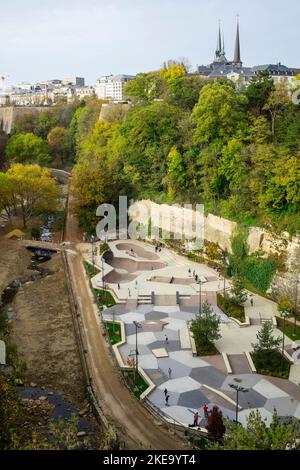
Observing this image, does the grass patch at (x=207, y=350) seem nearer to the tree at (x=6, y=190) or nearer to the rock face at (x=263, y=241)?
the rock face at (x=263, y=241)

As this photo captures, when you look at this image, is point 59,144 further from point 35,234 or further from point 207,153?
point 207,153

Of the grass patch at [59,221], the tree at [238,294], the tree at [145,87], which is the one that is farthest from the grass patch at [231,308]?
the tree at [145,87]

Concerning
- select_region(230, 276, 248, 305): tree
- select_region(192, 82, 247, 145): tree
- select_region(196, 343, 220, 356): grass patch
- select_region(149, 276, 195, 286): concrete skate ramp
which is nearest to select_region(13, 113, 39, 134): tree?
select_region(192, 82, 247, 145): tree

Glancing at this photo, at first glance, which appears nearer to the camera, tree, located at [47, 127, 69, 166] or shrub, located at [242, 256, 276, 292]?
shrub, located at [242, 256, 276, 292]

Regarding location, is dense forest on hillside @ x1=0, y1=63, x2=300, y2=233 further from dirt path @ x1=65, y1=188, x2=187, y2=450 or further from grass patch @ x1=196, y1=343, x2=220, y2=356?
dirt path @ x1=65, y1=188, x2=187, y2=450

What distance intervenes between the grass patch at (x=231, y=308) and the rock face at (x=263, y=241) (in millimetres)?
3191

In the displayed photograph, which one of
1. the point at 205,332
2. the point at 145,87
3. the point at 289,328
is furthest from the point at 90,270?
the point at 145,87

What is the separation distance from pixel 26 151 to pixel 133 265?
3824cm

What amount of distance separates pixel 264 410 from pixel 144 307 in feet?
42.2

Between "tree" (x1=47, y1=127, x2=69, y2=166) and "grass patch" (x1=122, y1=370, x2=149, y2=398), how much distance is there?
2561 inches

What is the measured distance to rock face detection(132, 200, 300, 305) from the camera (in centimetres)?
3097

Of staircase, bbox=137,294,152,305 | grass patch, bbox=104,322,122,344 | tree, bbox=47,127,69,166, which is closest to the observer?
grass patch, bbox=104,322,122,344
